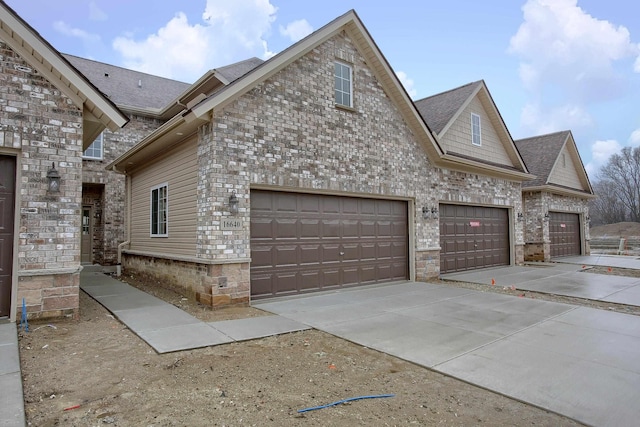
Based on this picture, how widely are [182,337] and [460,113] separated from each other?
12323 mm

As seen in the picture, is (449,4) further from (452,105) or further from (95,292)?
(95,292)

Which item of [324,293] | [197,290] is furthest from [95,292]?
[324,293]

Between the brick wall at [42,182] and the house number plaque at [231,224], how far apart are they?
2.57 metres

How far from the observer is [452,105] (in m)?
14.6

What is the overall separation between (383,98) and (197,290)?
7338 millimetres

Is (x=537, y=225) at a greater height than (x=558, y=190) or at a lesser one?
lesser

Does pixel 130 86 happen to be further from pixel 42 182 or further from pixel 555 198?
pixel 555 198

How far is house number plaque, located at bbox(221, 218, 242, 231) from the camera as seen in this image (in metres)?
7.90

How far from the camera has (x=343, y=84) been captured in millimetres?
10383

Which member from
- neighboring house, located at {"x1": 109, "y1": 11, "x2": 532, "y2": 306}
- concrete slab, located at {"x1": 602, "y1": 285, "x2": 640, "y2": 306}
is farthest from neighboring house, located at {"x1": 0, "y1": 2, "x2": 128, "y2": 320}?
concrete slab, located at {"x1": 602, "y1": 285, "x2": 640, "y2": 306}

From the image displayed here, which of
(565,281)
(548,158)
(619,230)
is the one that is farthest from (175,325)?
(619,230)

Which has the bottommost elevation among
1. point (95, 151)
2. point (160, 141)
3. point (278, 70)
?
point (160, 141)

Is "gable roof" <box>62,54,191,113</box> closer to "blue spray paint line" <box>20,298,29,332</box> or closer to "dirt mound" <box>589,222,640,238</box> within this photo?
"blue spray paint line" <box>20,298,29,332</box>

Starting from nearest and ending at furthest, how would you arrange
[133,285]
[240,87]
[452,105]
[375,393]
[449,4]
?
[375,393] < [240,87] < [133,285] < [449,4] < [452,105]
